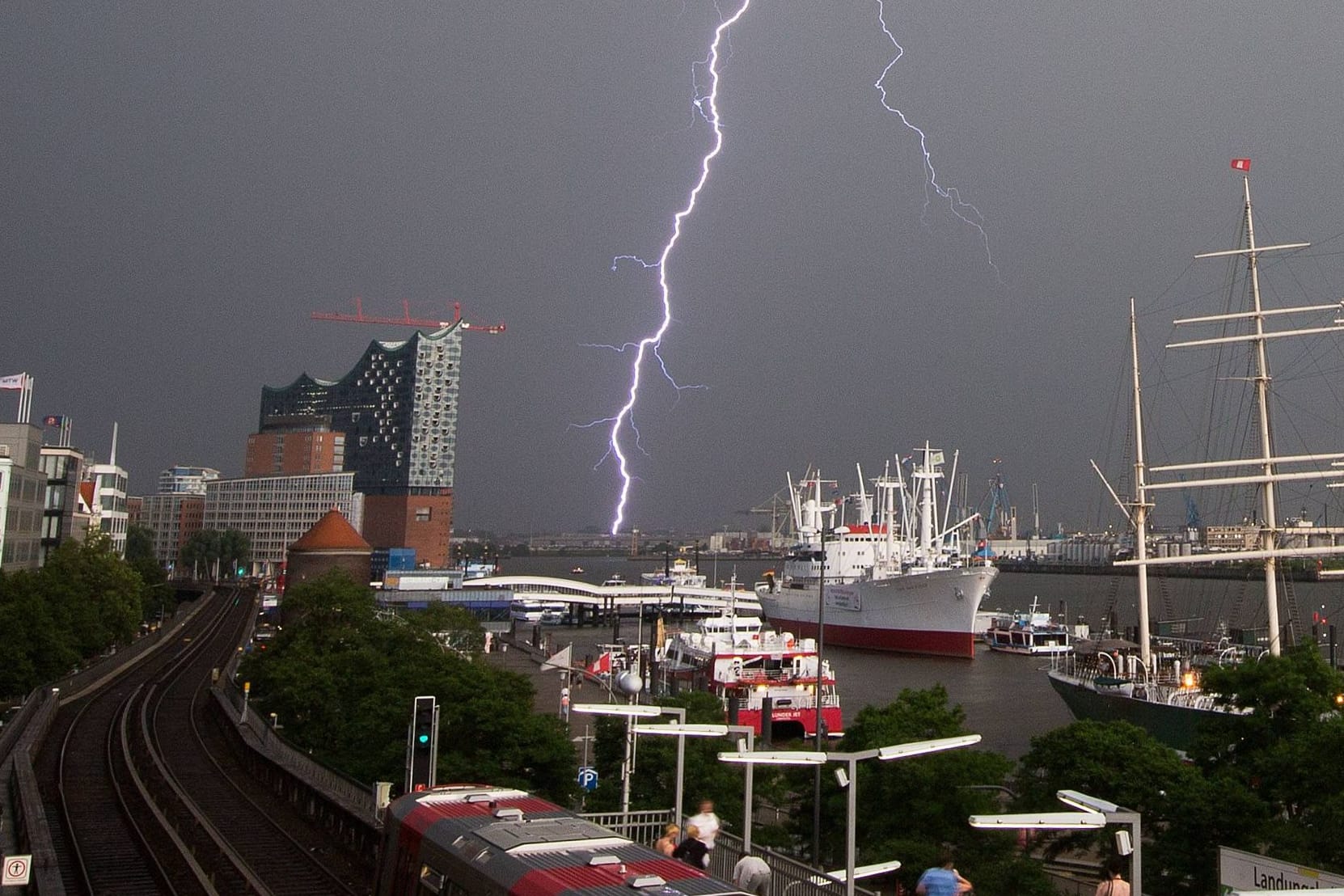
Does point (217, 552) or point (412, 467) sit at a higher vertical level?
point (412, 467)

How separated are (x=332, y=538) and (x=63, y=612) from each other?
88.1 feet

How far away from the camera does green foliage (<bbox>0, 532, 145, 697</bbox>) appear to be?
3903 cm

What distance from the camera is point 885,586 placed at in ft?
257

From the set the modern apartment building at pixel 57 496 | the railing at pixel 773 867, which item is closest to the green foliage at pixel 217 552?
the modern apartment building at pixel 57 496

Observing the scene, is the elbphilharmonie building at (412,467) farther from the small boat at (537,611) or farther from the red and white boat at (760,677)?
the red and white boat at (760,677)

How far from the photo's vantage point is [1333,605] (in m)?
117

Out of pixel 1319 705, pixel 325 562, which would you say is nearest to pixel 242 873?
pixel 1319 705

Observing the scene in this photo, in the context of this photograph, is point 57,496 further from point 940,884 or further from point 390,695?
point 940,884

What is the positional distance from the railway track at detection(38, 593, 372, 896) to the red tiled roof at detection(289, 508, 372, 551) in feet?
107

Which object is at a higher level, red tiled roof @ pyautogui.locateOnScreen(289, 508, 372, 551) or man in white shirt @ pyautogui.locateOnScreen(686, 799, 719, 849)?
red tiled roof @ pyautogui.locateOnScreen(289, 508, 372, 551)

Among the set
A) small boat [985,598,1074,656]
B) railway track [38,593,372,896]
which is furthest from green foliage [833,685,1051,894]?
small boat [985,598,1074,656]

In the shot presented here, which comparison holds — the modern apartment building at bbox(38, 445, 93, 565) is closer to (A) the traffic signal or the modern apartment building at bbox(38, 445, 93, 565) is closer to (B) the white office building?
(A) the traffic signal

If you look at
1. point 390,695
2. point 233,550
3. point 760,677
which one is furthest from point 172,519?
point 390,695

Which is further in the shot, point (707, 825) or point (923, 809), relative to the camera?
point (923, 809)
